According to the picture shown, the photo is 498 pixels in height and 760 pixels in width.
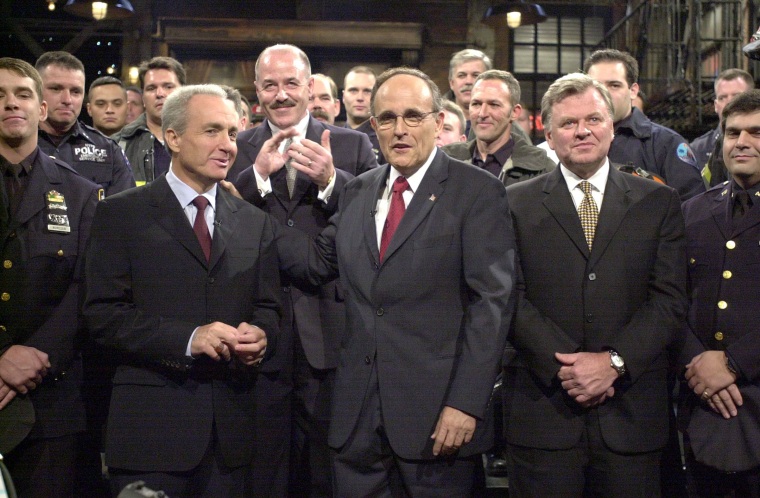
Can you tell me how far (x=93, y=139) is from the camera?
4.03 metres

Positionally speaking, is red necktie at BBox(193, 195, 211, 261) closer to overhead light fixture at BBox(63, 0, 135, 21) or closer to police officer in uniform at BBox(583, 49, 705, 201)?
police officer in uniform at BBox(583, 49, 705, 201)

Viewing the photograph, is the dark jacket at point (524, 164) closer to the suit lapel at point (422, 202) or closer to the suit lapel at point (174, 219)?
the suit lapel at point (422, 202)

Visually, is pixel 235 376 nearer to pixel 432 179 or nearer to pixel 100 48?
pixel 432 179

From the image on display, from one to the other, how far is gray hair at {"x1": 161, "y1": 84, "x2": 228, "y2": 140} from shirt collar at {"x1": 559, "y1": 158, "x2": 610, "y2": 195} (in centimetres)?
125

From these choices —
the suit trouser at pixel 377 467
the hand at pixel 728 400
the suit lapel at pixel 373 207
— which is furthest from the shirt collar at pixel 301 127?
the hand at pixel 728 400

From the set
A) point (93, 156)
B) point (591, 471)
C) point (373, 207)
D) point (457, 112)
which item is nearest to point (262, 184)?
point (373, 207)

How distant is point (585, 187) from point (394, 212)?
2.29ft

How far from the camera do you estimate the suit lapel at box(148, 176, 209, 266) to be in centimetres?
276

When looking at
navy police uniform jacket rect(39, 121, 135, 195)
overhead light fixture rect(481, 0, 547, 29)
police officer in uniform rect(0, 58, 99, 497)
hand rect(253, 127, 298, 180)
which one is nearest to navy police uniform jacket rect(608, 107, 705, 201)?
hand rect(253, 127, 298, 180)

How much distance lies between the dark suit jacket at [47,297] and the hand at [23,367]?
0.04 metres

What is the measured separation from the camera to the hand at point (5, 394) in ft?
9.62

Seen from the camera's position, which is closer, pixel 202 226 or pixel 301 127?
pixel 202 226

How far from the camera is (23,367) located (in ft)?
9.66

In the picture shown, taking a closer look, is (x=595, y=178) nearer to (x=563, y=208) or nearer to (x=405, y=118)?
(x=563, y=208)
